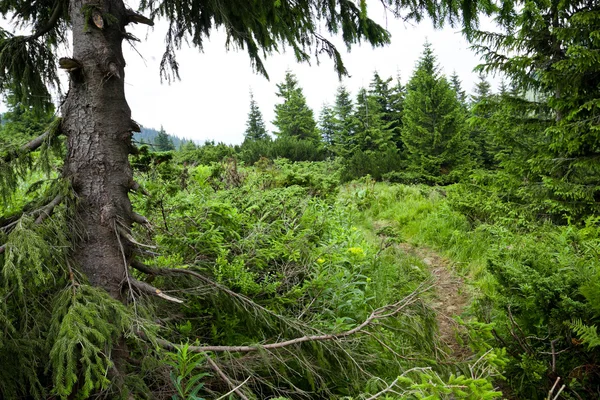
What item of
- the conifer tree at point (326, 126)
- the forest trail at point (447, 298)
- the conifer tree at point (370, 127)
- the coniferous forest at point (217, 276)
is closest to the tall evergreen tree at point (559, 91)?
the coniferous forest at point (217, 276)

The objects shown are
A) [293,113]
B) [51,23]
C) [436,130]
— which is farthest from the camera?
[293,113]

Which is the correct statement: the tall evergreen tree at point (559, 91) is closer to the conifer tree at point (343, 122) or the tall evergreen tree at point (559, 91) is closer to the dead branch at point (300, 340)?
the dead branch at point (300, 340)

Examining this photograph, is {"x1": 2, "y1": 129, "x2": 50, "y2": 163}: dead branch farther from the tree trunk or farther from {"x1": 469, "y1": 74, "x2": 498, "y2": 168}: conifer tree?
{"x1": 469, "y1": 74, "x2": 498, "y2": 168}: conifer tree

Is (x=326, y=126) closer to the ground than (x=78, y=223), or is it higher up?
higher up

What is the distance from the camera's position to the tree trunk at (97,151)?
6.01ft

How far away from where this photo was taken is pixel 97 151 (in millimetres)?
1863

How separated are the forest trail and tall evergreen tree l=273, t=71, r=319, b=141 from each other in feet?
93.2

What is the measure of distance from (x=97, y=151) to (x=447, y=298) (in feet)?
14.5

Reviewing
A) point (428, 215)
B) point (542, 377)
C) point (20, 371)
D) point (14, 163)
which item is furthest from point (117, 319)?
point (428, 215)

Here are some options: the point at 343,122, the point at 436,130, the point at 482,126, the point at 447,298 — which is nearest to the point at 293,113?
the point at 343,122

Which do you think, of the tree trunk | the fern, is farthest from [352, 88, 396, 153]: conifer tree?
the tree trunk

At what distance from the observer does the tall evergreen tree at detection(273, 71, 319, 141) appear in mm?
33500

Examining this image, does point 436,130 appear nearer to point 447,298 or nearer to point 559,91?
point 559,91

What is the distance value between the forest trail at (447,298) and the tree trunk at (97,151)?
89.6 inches
